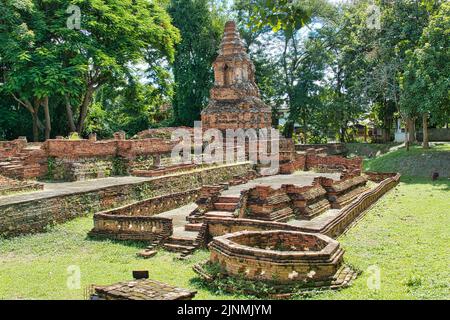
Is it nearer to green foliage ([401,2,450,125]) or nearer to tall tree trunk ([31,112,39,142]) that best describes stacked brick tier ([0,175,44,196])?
tall tree trunk ([31,112,39,142])

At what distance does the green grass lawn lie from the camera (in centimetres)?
775

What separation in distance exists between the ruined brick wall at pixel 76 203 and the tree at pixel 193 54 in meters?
20.6

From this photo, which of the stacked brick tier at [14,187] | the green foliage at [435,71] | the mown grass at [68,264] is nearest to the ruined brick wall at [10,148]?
the stacked brick tier at [14,187]

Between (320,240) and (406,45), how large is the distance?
25.2 meters

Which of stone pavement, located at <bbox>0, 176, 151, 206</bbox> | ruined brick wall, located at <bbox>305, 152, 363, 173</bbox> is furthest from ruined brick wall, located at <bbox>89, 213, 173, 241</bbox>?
ruined brick wall, located at <bbox>305, 152, 363, 173</bbox>

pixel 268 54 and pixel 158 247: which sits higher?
pixel 268 54

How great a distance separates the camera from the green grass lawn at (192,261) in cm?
775

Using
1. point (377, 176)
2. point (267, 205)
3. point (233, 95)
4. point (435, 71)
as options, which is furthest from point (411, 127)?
point (267, 205)

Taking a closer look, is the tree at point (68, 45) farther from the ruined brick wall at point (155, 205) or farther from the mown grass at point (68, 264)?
the mown grass at point (68, 264)

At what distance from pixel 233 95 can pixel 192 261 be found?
825 inches

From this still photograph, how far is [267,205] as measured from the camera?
13375 mm
